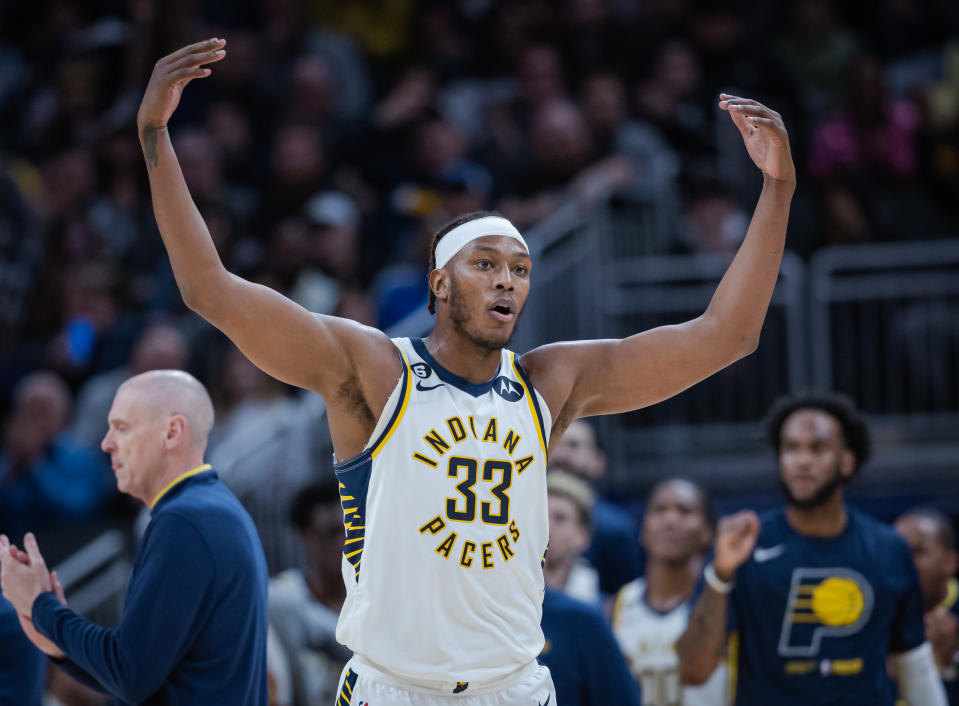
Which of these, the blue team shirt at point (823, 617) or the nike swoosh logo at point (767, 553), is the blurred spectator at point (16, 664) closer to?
the blue team shirt at point (823, 617)

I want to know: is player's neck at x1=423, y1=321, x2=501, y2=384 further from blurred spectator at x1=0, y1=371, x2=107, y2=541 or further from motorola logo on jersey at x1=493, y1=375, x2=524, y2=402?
blurred spectator at x1=0, y1=371, x2=107, y2=541

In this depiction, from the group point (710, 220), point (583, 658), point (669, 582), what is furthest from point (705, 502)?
point (710, 220)

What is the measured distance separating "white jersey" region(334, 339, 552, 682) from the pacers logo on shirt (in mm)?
2168

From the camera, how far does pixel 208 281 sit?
11.8 feet

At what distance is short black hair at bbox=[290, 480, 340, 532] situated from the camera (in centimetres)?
709

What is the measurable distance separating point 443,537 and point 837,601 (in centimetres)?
266

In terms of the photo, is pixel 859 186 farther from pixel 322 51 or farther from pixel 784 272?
pixel 322 51

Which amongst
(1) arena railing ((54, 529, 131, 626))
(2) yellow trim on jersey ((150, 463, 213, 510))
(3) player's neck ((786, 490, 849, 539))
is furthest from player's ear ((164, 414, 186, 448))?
(1) arena railing ((54, 529, 131, 626))

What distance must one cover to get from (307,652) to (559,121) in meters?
4.59

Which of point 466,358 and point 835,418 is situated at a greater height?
point 466,358

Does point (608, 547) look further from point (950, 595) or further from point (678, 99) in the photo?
point (678, 99)

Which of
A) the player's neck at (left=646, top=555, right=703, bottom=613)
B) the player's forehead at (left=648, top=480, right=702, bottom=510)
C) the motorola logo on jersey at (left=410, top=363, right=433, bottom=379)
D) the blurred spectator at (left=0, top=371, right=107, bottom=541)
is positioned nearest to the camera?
the motorola logo on jersey at (left=410, top=363, right=433, bottom=379)

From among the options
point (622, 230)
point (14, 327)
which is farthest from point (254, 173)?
point (622, 230)

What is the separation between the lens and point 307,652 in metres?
6.87
